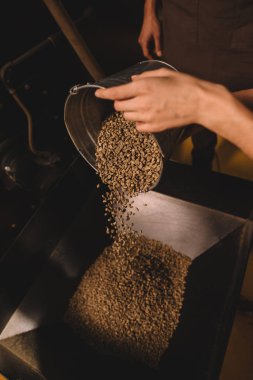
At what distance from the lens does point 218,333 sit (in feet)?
3.31

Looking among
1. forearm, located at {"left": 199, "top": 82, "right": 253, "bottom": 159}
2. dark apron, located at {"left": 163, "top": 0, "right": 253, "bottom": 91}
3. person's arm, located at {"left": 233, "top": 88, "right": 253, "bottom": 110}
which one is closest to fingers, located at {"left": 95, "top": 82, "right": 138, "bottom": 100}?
forearm, located at {"left": 199, "top": 82, "right": 253, "bottom": 159}

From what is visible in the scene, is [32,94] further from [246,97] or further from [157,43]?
[246,97]

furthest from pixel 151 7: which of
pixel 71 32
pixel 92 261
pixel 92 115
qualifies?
pixel 92 261

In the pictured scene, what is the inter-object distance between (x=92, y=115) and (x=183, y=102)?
1.59 ft

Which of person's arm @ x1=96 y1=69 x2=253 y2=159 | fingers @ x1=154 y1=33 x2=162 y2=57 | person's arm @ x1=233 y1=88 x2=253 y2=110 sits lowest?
person's arm @ x1=233 y1=88 x2=253 y2=110

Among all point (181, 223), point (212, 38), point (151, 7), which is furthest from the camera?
point (151, 7)

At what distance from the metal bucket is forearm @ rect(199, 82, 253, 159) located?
0.21 metres

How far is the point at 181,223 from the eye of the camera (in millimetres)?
1384

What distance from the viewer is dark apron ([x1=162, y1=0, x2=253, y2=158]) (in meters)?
1.13

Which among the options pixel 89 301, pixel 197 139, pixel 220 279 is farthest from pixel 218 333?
pixel 197 139

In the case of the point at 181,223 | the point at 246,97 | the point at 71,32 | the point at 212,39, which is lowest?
the point at 181,223

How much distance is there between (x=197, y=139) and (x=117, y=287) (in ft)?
3.24

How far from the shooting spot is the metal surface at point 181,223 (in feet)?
4.22

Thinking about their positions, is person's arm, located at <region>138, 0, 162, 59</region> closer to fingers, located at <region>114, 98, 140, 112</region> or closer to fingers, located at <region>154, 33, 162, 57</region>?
fingers, located at <region>154, 33, 162, 57</region>
